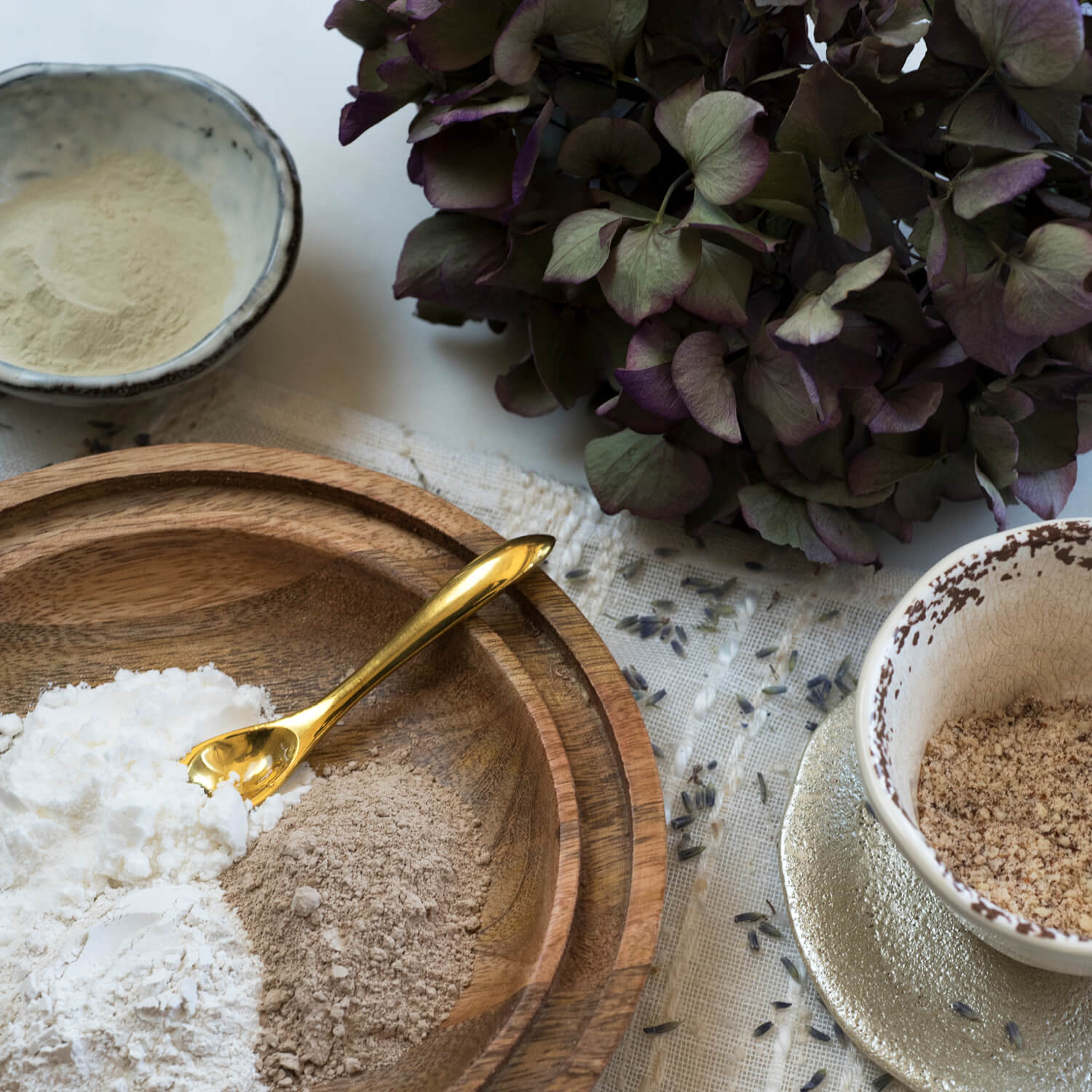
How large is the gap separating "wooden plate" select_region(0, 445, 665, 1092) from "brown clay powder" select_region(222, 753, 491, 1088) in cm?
3

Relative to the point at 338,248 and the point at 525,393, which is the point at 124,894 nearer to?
the point at 525,393

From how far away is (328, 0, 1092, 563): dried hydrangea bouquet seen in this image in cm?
71

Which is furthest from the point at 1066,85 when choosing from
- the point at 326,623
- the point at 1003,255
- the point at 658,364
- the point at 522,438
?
the point at 326,623

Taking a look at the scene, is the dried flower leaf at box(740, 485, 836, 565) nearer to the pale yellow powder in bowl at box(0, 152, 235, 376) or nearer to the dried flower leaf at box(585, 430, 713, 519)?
the dried flower leaf at box(585, 430, 713, 519)

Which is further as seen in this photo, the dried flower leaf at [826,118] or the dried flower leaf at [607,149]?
the dried flower leaf at [607,149]

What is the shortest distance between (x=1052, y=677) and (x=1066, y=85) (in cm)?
44

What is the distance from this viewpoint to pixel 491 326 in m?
1.08

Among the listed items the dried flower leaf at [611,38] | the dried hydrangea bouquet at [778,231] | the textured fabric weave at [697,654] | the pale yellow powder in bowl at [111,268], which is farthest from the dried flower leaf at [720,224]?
the pale yellow powder in bowl at [111,268]

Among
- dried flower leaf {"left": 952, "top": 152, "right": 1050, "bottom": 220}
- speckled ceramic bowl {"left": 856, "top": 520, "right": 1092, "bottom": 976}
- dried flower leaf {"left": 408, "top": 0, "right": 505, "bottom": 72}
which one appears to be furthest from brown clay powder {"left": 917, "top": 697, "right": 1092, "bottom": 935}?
dried flower leaf {"left": 408, "top": 0, "right": 505, "bottom": 72}

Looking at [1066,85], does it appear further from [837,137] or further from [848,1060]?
[848,1060]

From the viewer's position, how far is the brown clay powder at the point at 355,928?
→ 2.52ft

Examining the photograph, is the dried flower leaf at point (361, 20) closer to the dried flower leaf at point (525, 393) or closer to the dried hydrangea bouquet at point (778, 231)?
the dried hydrangea bouquet at point (778, 231)

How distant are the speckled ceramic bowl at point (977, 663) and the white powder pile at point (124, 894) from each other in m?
0.44

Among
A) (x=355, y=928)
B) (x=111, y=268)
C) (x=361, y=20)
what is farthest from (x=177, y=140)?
(x=355, y=928)
